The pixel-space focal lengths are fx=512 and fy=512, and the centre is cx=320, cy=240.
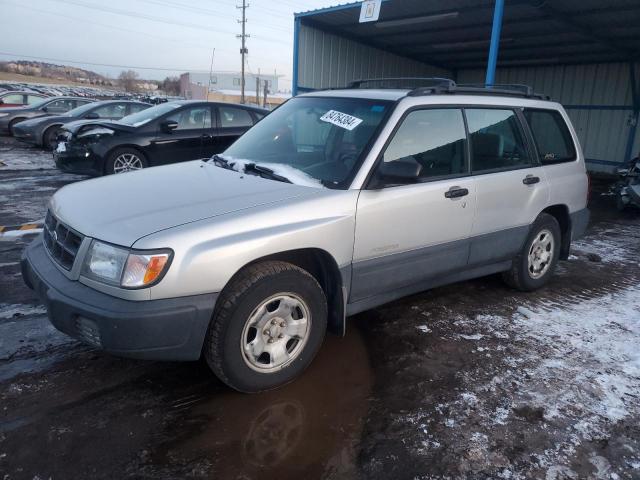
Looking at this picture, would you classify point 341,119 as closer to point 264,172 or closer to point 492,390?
point 264,172

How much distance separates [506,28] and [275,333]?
40.1 feet

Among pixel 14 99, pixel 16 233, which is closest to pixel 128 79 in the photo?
pixel 14 99

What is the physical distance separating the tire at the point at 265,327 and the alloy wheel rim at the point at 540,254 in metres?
2.56

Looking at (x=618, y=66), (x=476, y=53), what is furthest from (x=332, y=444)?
(x=618, y=66)

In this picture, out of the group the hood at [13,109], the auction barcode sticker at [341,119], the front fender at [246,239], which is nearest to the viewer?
the front fender at [246,239]

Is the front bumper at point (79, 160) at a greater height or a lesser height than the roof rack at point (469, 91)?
lesser

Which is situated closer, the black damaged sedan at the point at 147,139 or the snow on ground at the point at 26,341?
the snow on ground at the point at 26,341

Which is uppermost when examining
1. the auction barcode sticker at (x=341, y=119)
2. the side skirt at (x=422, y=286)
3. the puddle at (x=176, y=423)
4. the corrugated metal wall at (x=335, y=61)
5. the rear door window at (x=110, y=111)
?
the corrugated metal wall at (x=335, y=61)

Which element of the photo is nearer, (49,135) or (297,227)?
(297,227)

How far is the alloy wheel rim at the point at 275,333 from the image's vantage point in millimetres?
2893

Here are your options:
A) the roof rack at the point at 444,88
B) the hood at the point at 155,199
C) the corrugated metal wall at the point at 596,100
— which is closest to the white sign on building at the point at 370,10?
the roof rack at the point at 444,88

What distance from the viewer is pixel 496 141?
4211 millimetres

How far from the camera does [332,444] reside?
2.63 m

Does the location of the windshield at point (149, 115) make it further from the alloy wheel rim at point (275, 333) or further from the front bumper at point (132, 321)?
the alloy wheel rim at point (275, 333)
